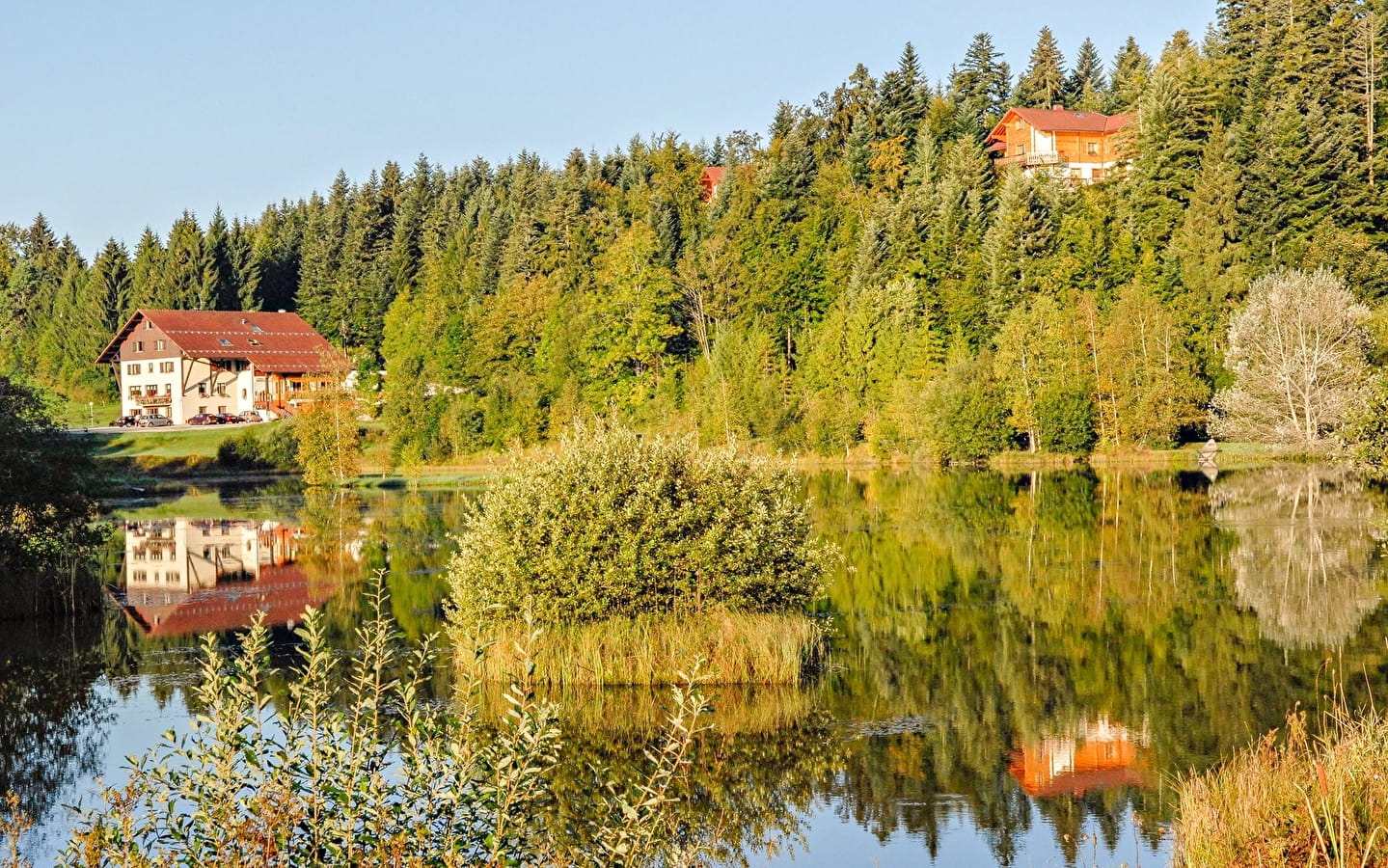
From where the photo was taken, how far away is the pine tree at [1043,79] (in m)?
139

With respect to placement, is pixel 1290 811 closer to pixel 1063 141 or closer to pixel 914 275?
pixel 914 275

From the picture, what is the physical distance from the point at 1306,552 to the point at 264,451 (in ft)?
231

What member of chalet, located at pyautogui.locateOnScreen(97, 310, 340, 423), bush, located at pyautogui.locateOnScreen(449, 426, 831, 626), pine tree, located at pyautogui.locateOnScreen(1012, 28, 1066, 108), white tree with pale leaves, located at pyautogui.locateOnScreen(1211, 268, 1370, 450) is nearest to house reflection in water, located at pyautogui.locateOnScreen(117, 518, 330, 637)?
bush, located at pyautogui.locateOnScreen(449, 426, 831, 626)

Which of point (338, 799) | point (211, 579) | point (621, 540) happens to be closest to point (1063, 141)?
point (211, 579)

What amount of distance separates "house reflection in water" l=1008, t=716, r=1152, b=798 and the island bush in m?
5.15

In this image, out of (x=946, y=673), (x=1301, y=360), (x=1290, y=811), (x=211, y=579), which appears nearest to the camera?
(x=1290, y=811)

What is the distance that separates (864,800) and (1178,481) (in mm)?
49734

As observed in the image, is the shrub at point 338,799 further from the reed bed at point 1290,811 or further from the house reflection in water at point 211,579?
the house reflection in water at point 211,579

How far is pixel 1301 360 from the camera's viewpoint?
2677 inches

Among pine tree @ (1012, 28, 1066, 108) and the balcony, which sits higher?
pine tree @ (1012, 28, 1066, 108)

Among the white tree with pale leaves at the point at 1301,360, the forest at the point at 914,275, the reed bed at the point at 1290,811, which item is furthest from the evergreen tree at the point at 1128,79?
the reed bed at the point at 1290,811

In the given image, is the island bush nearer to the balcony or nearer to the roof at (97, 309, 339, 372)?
the balcony

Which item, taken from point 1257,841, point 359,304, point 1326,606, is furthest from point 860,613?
point 359,304

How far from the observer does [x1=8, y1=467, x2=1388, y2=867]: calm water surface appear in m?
16.2
